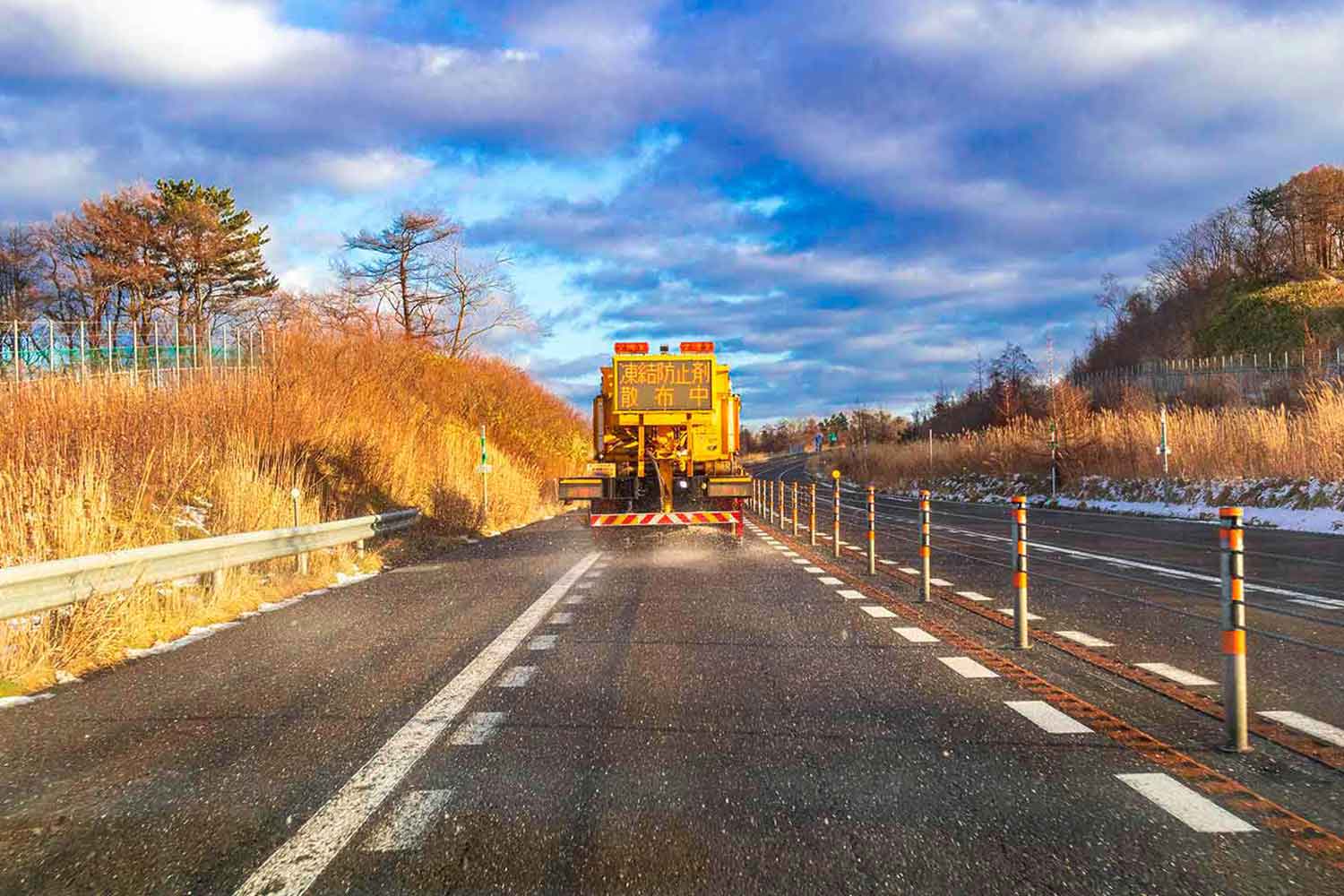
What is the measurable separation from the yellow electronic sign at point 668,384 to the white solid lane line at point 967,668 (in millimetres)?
13834

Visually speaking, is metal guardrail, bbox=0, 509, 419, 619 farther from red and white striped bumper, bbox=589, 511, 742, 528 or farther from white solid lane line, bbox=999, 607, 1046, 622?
white solid lane line, bbox=999, 607, 1046, 622

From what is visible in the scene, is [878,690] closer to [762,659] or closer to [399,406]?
[762,659]

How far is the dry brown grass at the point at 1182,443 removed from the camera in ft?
79.6

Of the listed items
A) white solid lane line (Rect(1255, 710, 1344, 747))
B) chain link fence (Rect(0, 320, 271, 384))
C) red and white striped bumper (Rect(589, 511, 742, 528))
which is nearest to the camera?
white solid lane line (Rect(1255, 710, 1344, 747))

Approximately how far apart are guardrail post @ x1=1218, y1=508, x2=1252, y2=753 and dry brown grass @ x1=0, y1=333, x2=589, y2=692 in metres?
7.25

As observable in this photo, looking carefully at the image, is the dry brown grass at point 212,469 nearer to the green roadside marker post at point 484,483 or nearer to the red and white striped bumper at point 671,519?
the green roadside marker post at point 484,483

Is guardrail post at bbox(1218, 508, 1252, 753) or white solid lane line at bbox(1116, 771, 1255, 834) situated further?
guardrail post at bbox(1218, 508, 1252, 753)

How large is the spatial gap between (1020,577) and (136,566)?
23.5 ft

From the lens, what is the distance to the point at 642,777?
4.73 m

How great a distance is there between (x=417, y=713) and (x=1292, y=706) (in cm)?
501

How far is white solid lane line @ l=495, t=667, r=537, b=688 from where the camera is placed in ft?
22.4

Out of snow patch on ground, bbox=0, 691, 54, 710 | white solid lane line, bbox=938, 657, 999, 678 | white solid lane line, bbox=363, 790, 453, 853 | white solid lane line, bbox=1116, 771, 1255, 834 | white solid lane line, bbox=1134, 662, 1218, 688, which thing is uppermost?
white solid lane line, bbox=363, 790, 453, 853

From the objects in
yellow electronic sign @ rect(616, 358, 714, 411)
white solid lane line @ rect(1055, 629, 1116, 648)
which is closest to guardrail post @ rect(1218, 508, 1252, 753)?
white solid lane line @ rect(1055, 629, 1116, 648)

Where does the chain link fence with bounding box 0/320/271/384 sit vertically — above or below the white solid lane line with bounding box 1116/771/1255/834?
above
